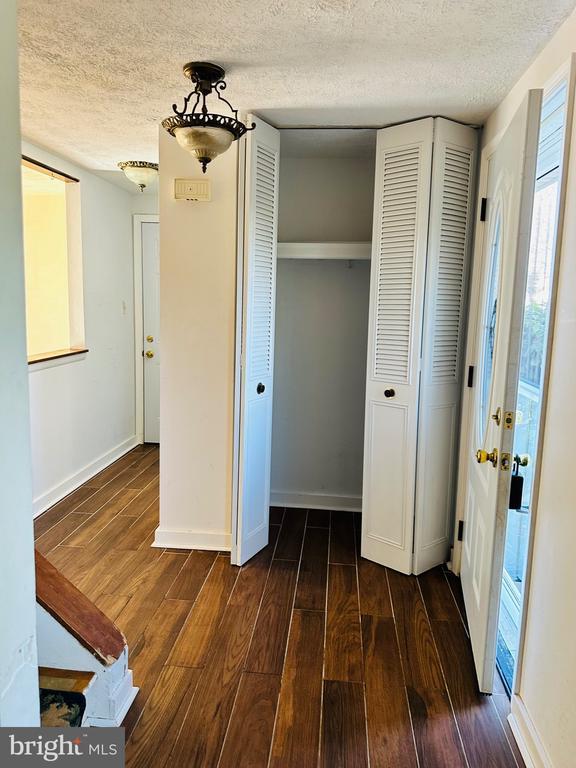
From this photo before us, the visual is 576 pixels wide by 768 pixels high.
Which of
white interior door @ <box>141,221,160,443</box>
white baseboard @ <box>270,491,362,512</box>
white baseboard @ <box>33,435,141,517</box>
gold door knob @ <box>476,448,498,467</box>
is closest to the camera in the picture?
gold door knob @ <box>476,448,498,467</box>

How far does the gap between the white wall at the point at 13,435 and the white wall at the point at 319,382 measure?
2.71 m

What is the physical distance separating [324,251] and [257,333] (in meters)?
0.81

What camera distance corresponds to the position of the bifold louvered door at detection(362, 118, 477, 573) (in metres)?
2.71

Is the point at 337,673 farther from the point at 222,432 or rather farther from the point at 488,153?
the point at 488,153

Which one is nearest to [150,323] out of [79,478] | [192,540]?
[79,478]

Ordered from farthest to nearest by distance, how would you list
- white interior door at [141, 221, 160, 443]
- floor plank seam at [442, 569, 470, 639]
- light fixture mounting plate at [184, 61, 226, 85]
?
white interior door at [141, 221, 160, 443], floor plank seam at [442, 569, 470, 639], light fixture mounting plate at [184, 61, 226, 85]

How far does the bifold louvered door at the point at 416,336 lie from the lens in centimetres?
271

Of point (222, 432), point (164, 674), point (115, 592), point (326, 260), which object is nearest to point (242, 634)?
point (164, 674)

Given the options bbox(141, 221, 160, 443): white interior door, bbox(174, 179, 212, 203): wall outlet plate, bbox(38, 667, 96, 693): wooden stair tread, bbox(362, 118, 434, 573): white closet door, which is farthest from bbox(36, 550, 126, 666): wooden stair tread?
bbox(141, 221, 160, 443): white interior door

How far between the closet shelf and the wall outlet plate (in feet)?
2.15

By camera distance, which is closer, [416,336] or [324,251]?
[416,336]

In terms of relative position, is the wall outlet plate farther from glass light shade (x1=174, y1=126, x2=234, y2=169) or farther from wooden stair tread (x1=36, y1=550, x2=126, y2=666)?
wooden stair tread (x1=36, y1=550, x2=126, y2=666)

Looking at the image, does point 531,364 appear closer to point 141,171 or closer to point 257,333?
point 257,333

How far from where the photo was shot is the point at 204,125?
2.16 metres
